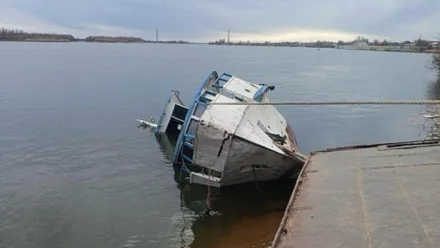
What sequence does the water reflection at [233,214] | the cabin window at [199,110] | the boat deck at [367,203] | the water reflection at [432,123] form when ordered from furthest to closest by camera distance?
the water reflection at [432,123] → the cabin window at [199,110] → the water reflection at [233,214] → the boat deck at [367,203]

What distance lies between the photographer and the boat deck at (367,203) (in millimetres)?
6316

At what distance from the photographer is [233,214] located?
45.4 feet

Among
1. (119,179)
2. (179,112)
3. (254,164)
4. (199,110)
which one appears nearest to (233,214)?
(254,164)

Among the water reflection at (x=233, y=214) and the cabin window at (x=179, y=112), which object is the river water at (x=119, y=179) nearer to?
the water reflection at (x=233, y=214)

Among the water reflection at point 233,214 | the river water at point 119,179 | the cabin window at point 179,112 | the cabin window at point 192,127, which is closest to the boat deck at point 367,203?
the water reflection at point 233,214

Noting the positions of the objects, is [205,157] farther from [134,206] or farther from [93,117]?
[93,117]

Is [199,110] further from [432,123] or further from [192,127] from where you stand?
[432,123]

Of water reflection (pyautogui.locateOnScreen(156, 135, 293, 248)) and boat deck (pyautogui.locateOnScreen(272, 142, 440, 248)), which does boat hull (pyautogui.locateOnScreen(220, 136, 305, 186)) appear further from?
boat deck (pyautogui.locateOnScreen(272, 142, 440, 248))

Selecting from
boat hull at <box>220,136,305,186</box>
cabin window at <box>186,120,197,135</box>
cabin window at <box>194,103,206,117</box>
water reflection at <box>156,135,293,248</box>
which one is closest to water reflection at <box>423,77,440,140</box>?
boat hull at <box>220,136,305,186</box>

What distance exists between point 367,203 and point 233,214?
672 cm

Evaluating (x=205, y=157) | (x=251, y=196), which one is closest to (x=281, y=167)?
(x=251, y=196)

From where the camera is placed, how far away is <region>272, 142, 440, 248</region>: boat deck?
632 centimetres

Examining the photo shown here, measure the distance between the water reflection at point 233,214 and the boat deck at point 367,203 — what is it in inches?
109

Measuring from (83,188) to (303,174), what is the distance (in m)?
9.00
